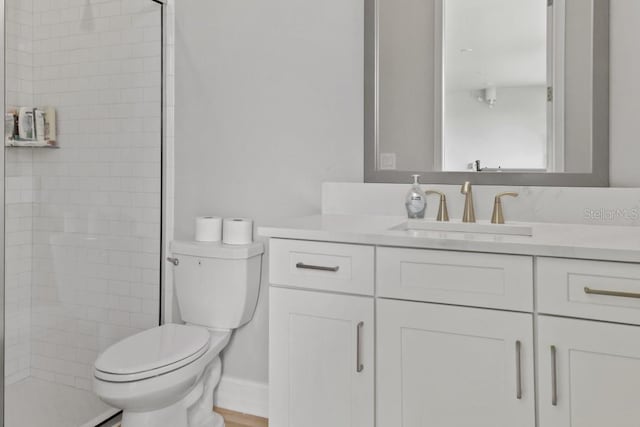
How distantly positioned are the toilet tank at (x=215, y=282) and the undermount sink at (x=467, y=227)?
2.33 ft

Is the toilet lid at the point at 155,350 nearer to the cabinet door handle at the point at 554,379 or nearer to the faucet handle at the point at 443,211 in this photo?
the faucet handle at the point at 443,211

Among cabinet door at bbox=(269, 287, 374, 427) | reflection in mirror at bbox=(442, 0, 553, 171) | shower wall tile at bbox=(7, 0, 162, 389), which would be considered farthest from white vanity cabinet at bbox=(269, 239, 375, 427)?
shower wall tile at bbox=(7, 0, 162, 389)

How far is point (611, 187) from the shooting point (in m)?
1.68

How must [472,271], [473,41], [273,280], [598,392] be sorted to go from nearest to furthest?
[598,392] < [472,271] < [273,280] < [473,41]

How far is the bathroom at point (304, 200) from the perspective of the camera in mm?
1321

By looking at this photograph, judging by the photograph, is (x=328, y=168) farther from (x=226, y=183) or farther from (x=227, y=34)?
(x=227, y=34)

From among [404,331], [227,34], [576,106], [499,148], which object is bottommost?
[404,331]

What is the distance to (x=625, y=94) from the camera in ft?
5.42

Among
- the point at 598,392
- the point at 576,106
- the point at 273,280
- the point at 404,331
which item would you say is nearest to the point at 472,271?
the point at 404,331

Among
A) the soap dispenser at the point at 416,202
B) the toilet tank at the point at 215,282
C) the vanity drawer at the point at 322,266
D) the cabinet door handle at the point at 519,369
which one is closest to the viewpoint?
the cabinet door handle at the point at 519,369

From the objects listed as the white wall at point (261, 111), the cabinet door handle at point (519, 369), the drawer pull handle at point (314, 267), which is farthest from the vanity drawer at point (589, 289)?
the white wall at point (261, 111)

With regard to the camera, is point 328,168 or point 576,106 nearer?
point 576,106

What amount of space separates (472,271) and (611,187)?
2.37ft

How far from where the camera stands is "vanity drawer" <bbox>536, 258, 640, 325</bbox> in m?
1.18
